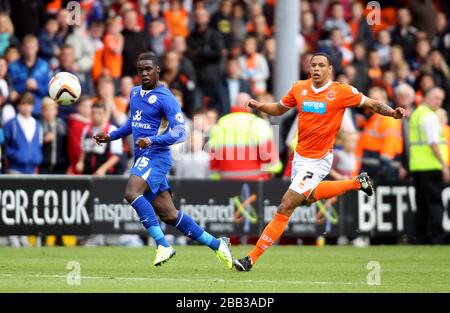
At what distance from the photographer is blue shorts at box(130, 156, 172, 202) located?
14688mm

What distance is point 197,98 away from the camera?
2384 centimetres

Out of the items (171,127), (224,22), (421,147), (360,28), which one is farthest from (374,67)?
(171,127)

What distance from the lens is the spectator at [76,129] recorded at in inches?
813

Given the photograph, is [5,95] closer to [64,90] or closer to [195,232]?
[64,90]

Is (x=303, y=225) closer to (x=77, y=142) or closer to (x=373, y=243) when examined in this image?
(x=373, y=243)

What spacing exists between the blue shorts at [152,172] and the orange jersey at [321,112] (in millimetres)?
1608

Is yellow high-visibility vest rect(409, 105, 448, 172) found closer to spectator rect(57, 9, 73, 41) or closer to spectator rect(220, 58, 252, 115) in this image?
spectator rect(220, 58, 252, 115)

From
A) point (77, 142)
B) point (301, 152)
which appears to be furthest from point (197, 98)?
point (301, 152)

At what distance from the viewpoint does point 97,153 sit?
20719 mm

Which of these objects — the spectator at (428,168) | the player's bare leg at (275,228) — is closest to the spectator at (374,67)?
the spectator at (428,168)

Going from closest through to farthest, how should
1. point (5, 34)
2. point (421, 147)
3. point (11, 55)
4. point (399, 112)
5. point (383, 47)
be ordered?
point (399, 112) < point (421, 147) < point (11, 55) < point (5, 34) < point (383, 47)

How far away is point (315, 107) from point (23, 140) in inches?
261

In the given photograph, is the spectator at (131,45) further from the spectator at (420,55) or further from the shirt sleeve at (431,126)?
the spectator at (420,55)

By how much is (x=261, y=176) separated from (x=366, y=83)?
469cm
